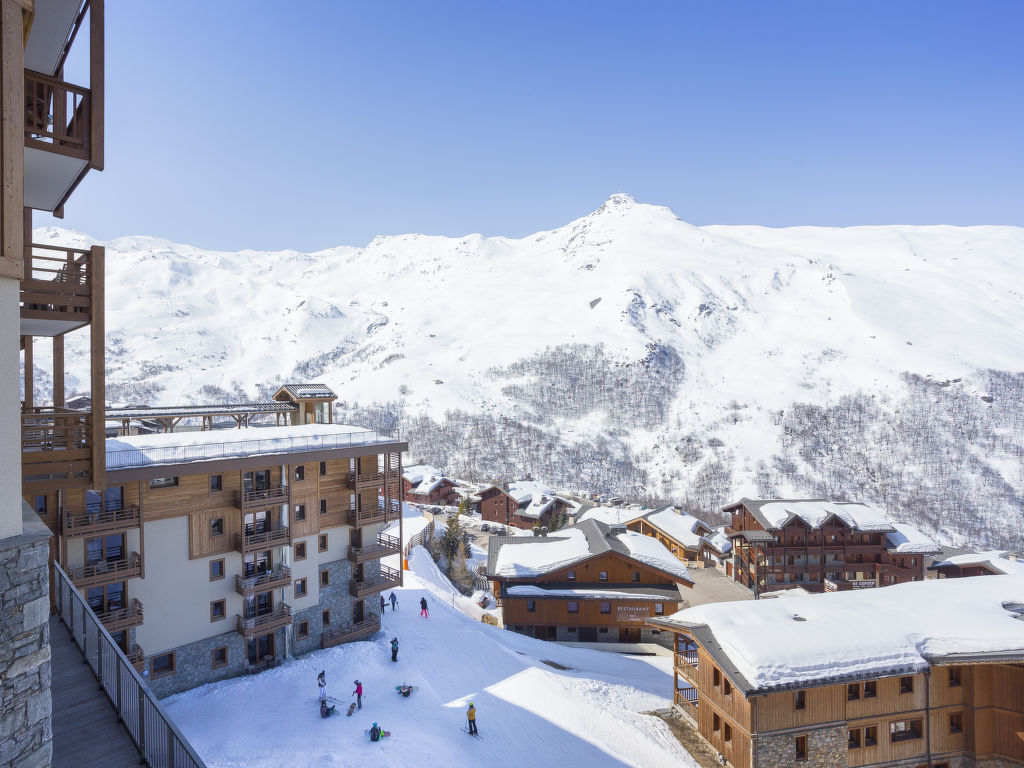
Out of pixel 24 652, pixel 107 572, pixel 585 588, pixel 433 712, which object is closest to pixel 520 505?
pixel 585 588

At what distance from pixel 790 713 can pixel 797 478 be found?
124m

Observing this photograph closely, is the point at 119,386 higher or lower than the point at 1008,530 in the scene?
higher

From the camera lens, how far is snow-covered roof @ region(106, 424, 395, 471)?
792 inches

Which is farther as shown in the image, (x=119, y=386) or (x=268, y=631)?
(x=119, y=386)

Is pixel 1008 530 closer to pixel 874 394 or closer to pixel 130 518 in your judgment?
pixel 874 394

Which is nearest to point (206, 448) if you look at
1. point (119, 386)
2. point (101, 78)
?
point (101, 78)

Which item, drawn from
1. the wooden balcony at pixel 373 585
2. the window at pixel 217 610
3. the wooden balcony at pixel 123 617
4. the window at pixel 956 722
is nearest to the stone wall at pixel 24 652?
the wooden balcony at pixel 123 617

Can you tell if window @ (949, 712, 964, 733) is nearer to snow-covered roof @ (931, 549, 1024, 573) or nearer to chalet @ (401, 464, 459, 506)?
snow-covered roof @ (931, 549, 1024, 573)

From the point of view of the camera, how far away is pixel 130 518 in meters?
19.8

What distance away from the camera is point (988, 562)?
53.4 m

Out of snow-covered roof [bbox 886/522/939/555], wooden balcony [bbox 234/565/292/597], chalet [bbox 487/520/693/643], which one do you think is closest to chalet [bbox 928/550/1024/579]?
snow-covered roof [bbox 886/522/939/555]

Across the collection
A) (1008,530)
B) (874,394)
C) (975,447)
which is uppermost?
(874,394)

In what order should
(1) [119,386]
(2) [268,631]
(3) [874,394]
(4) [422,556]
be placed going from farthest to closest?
(1) [119,386]
(3) [874,394]
(4) [422,556]
(2) [268,631]

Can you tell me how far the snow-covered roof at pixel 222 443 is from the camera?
20.1 metres
